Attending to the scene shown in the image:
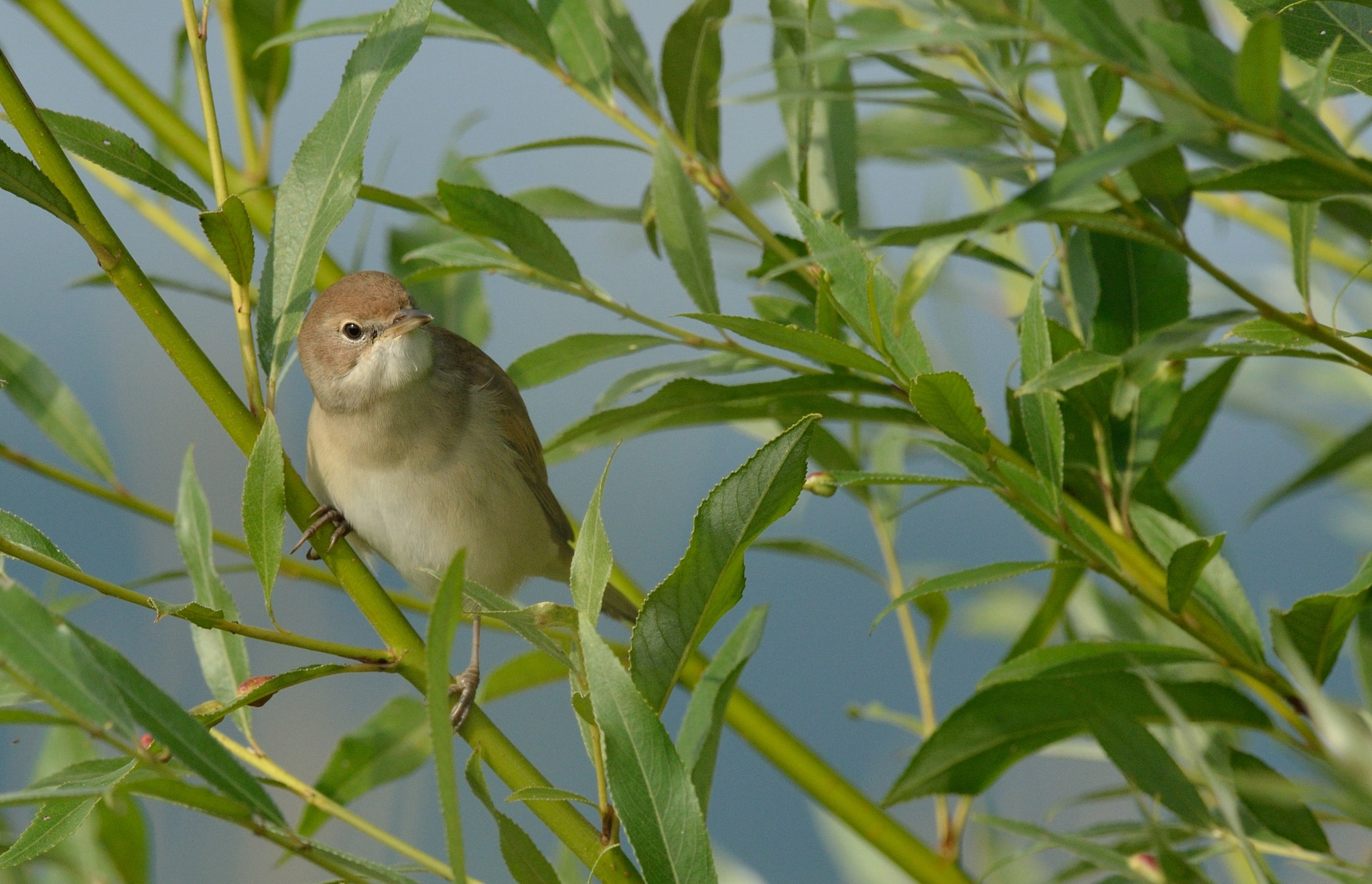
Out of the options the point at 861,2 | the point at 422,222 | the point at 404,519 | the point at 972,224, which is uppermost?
the point at 861,2

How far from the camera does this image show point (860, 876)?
1.25 metres

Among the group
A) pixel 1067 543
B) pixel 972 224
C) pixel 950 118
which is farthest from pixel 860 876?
pixel 972 224

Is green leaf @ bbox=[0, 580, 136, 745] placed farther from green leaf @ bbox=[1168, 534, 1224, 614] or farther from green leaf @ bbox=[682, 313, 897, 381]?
green leaf @ bbox=[1168, 534, 1224, 614]

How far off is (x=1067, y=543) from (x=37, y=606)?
536 mm

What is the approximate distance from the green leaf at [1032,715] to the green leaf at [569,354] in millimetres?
408

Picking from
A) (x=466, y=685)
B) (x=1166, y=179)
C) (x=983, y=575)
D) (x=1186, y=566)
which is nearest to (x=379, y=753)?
(x=466, y=685)

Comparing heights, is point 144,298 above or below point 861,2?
below

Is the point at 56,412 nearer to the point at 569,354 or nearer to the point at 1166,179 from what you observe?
the point at 569,354

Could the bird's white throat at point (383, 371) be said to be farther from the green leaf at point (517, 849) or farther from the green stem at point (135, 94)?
the green leaf at point (517, 849)

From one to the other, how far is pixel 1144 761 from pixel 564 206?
738 mm

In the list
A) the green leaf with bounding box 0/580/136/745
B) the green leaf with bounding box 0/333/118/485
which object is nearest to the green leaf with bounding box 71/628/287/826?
the green leaf with bounding box 0/580/136/745

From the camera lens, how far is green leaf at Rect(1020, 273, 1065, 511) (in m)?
0.71

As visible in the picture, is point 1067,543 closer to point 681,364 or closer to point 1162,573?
point 1162,573

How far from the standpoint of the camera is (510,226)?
0.93 meters
